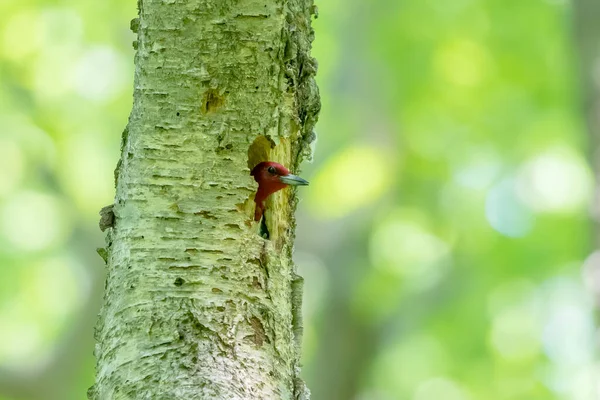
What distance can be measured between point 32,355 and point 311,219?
387 centimetres

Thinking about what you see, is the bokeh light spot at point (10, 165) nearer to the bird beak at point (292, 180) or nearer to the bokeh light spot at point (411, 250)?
the bokeh light spot at point (411, 250)

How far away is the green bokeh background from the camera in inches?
361

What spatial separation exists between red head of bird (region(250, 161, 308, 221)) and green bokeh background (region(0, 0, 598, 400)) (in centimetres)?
590

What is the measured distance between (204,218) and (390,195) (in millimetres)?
7010

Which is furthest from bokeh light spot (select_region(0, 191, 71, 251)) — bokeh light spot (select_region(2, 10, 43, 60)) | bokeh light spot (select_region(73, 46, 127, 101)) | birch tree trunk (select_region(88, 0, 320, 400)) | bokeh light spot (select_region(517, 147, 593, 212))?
birch tree trunk (select_region(88, 0, 320, 400))

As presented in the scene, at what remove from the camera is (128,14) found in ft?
31.6

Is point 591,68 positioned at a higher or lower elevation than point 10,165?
lower

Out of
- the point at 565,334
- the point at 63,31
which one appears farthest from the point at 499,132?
the point at 63,31

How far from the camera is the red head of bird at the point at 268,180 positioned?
3.00 meters

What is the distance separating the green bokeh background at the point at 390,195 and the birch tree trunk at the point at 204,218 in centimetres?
605

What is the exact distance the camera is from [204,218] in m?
2.73

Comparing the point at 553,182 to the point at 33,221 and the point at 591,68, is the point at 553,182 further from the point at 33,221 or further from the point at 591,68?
the point at 33,221

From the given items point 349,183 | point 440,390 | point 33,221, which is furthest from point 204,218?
point 440,390

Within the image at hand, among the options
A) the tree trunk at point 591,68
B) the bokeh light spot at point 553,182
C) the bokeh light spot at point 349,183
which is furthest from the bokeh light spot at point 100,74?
the tree trunk at point 591,68
